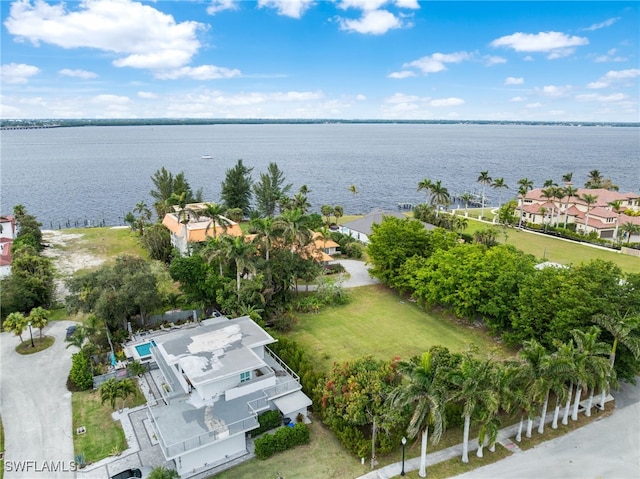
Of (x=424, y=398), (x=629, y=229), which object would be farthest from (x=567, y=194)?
(x=424, y=398)

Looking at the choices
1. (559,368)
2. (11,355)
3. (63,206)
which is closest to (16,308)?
(11,355)

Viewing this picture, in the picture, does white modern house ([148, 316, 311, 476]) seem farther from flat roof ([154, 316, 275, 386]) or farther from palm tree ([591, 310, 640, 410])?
palm tree ([591, 310, 640, 410])

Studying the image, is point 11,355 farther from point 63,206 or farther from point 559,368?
point 63,206

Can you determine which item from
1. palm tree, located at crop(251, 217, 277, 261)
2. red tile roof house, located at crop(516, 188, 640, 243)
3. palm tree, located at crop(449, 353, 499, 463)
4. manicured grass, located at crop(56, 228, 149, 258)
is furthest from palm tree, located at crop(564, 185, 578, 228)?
manicured grass, located at crop(56, 228, 149, 258)

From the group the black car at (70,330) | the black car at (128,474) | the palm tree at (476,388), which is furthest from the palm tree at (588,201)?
the black car at (70,330)

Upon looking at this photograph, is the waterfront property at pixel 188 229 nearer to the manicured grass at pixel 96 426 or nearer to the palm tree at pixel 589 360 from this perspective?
the manicured grass at pixel 96 426

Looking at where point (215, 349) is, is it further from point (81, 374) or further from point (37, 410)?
point (37, 410)
